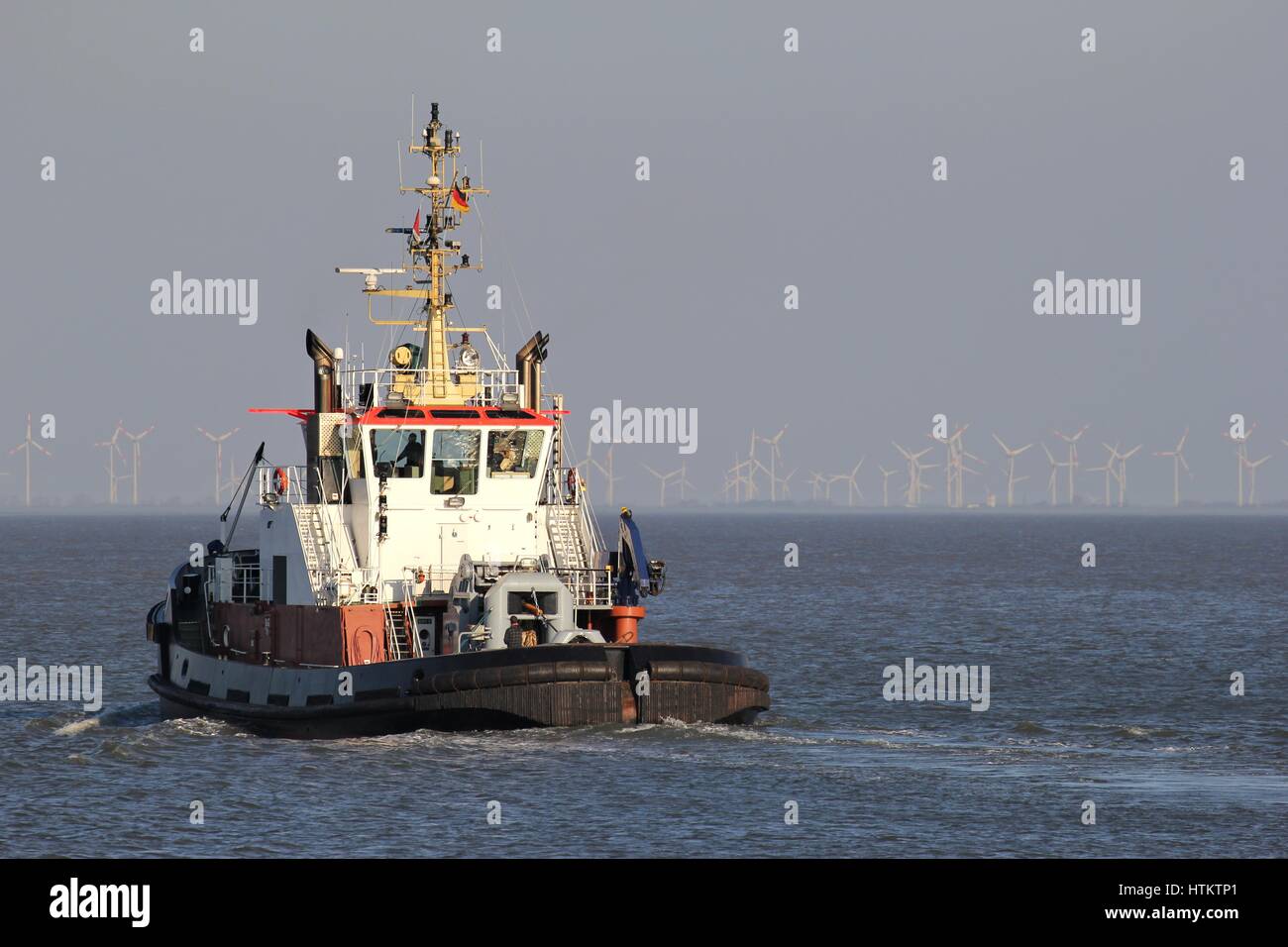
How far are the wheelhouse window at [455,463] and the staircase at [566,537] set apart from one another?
1.64 metres

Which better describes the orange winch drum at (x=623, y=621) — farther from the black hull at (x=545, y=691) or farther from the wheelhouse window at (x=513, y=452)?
the wheelhouse window at (x=513, y=452)

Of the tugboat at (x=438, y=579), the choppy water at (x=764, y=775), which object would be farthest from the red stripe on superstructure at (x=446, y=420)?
the choppy water at (x=764, y=775)

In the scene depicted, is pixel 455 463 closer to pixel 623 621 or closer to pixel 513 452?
pixel 513 452

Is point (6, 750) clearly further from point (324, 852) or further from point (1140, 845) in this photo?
point (1140, 845)

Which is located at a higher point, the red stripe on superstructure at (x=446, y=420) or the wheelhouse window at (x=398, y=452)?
the red stripe on superstructure at (x=446, y=420)

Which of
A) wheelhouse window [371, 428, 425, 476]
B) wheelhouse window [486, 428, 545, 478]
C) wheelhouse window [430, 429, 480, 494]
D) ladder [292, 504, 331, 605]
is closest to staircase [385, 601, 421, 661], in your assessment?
ladder [292, 504, 331, 605]

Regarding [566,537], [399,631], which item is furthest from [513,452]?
[399,631]

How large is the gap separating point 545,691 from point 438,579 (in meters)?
4.22

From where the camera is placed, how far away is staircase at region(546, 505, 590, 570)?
35844 millimetres

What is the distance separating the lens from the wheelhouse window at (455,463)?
3550cm

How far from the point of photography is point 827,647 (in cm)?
5619

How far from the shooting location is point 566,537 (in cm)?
3628
